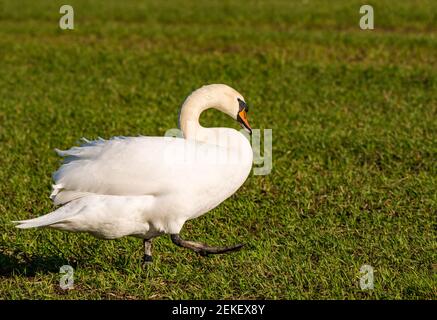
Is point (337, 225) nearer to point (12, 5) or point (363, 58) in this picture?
point (363, 58)

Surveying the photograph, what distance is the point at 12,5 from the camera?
17.1 metres

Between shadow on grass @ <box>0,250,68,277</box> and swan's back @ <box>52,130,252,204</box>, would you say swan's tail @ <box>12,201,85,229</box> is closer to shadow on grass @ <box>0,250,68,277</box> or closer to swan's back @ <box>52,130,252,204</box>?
swan's back @ <box>52,130,252,204</box>

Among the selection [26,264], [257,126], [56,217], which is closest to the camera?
[56,217]

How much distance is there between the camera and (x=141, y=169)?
4496mm

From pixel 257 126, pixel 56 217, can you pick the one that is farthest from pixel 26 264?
pixel 257 126

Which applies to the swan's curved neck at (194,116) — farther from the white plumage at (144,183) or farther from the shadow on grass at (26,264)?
the shadow on grass at (26,264)

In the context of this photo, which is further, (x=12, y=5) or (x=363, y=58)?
(x=12, y=5)

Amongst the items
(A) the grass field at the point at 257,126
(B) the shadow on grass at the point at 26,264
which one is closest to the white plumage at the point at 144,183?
(A) the grass field at the point at 257,126

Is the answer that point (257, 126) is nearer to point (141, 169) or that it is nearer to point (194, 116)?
point (194, 116)

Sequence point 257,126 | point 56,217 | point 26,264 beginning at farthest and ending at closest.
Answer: point 257,126 → point 26,264 → point 56,217

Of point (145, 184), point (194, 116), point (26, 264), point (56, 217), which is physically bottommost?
point (26, 264)
